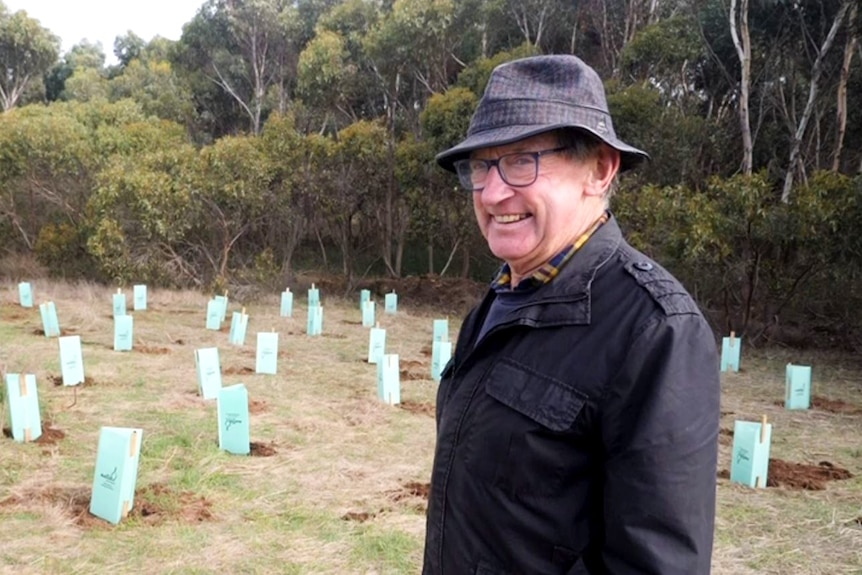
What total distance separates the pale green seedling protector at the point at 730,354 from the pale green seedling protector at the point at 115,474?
665cm

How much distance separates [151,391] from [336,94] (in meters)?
12.1

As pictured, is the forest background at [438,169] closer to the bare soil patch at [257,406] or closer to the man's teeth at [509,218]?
the bare soil patch at [257,406]

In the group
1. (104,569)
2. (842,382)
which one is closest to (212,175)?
(842,382)

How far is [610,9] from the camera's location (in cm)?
1559

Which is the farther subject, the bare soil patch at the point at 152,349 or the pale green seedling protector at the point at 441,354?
the bare soil patch at the point at 152,349

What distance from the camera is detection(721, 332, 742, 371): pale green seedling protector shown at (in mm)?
8398

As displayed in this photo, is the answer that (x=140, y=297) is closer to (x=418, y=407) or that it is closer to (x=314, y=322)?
(x=314, y=322)

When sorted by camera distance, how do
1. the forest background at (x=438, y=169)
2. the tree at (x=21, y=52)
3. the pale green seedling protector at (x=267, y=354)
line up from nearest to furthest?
the pale green seedling protector at (x=267, y=354)
the forest background at (x=438, y=169)
the tree at (x=21, y=52)

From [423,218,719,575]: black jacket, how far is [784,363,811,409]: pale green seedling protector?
6324mm

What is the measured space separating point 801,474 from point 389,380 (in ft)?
9.91

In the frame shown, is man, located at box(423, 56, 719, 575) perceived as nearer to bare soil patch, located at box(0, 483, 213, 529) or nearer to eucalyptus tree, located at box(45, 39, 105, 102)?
bare soil patch, located at box(0, 483, 213, 529)

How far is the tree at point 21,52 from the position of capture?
21391mm

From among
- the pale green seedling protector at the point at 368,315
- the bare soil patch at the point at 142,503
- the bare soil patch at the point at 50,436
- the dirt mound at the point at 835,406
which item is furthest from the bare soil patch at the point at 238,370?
the dirt mound at the point at 835,406

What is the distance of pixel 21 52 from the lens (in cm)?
2202
